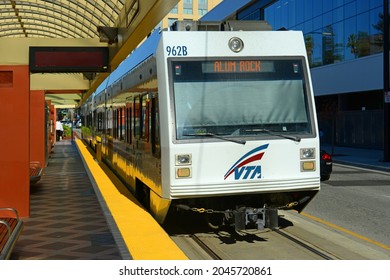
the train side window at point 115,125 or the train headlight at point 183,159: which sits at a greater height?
the train side window at point 115,125

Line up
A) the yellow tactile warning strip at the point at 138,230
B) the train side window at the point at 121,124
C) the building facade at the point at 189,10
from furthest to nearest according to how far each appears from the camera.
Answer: the building facade at the point at 189,10, the train side window at the point at 121,124, the yellow tactile warning strip at the point at 138,230

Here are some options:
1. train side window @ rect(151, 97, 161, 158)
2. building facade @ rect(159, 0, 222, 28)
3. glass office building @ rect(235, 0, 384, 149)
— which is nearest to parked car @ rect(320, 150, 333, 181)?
train side window @ rect(151, 97, 161, 158)

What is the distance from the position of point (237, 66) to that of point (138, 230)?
2.76 m

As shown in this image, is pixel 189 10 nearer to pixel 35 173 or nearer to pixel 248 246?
pixel 35 173

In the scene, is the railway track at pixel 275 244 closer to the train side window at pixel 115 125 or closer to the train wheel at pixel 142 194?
the train wheel at pixel 142 194

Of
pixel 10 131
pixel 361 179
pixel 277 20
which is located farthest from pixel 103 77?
pixel 277 20

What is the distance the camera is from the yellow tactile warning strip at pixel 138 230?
19.4ft

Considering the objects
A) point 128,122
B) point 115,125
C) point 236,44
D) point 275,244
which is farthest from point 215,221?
point 115,125

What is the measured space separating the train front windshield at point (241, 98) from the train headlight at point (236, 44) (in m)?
0.19

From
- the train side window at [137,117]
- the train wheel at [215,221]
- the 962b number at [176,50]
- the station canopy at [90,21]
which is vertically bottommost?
the train wheel at [215,221]

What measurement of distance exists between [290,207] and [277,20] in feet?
130

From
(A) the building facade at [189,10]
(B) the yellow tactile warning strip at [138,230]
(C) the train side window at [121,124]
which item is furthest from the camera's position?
(A) the building facade at [189,10]

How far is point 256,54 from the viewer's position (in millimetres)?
8047

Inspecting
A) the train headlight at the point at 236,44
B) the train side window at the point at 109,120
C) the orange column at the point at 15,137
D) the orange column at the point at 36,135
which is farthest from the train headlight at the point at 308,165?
the orange column at the point at 36,135
